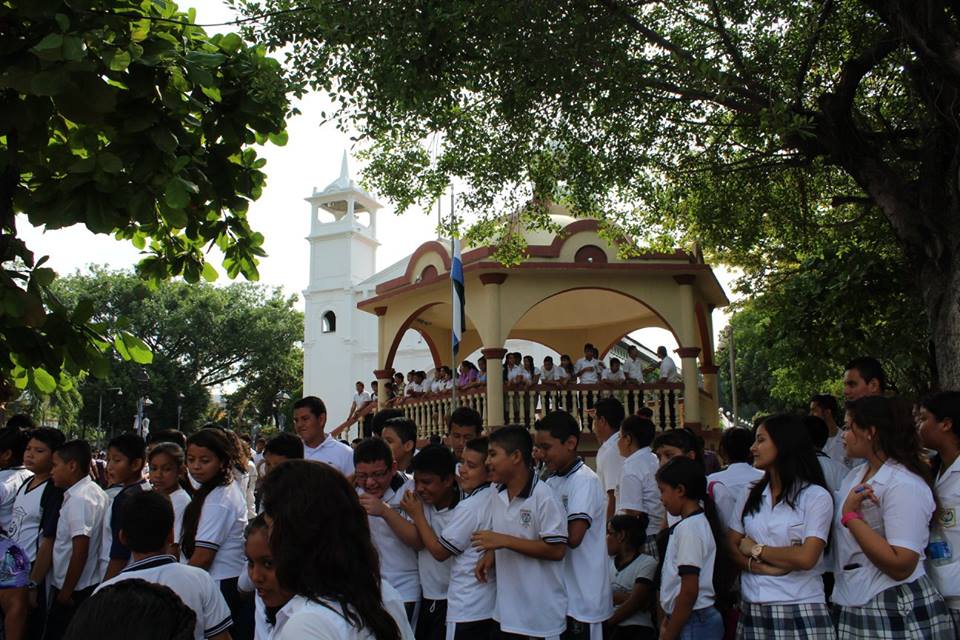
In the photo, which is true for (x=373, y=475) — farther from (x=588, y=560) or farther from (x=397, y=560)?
(x=588, y=560)

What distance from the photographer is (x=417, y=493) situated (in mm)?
4988

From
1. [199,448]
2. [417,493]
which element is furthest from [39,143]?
[417,493]

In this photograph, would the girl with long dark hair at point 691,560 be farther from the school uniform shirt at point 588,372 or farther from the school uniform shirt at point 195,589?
the school uniform shirt at point 588,372

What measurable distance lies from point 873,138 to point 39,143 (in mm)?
8887

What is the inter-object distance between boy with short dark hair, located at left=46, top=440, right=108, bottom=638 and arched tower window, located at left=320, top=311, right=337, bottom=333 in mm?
35520

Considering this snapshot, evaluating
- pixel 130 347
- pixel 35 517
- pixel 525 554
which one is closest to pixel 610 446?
pixel 525 554

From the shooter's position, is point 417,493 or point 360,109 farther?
point 360,109

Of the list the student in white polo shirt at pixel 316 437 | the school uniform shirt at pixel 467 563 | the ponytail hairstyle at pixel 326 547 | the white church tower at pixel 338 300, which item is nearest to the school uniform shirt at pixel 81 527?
the student in white polo shirt at pixel 316 437

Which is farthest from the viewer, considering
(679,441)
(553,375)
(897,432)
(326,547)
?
(553,375)

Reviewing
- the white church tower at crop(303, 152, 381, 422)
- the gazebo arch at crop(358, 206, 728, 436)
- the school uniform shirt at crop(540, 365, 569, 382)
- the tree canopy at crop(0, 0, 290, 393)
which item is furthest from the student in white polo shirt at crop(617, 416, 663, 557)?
the white church tower at crop(303, 152, 381, 422)

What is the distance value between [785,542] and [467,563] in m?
1.73

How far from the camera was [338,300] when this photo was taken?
40656 millimetres

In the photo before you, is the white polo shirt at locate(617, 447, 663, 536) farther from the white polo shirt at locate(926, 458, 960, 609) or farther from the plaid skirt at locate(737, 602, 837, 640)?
the white polo shirt at locate(926, 458, 960, 609)

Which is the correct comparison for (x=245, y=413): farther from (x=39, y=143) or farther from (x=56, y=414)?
(x=39, y=143)
